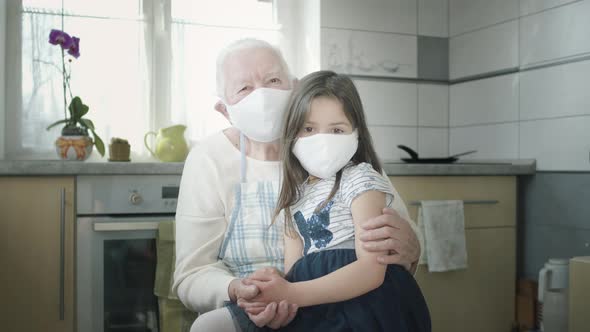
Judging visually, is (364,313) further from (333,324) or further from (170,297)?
(170,297)

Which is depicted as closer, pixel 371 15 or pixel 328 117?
pixel 328 117

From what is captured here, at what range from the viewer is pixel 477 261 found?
257cm

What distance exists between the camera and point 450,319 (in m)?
2.51

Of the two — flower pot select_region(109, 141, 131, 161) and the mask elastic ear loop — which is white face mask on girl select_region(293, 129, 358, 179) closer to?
the mask elastic ear loop

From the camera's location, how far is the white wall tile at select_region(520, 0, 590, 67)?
238 cm

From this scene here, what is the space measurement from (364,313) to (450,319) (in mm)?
1722

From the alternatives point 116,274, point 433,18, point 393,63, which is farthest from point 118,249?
point 433,18

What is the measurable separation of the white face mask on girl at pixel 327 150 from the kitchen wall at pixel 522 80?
1.71 meters

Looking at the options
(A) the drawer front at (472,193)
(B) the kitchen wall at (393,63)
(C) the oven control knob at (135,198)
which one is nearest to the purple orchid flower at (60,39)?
(C) the oven control knob at (135,198)

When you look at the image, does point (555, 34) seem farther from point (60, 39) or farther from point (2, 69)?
point (2, 69)

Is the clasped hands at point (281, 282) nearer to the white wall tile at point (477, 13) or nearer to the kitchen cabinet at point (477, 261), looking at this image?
the kitchen cabinet at point (477, 261)

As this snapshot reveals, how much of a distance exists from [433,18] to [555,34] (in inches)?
29.2

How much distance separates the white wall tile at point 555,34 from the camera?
7.82 feet

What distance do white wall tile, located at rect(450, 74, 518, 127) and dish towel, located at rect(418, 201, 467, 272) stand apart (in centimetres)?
57
